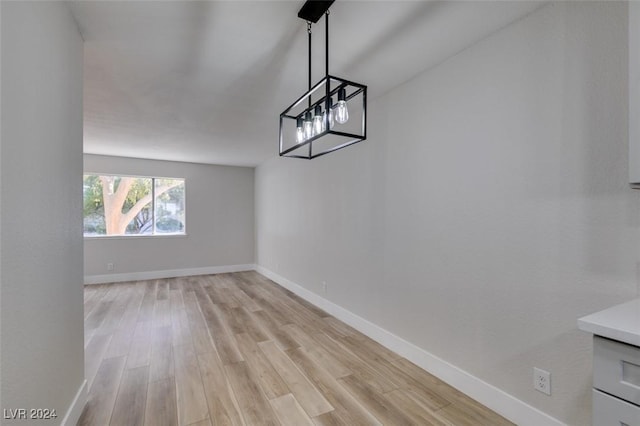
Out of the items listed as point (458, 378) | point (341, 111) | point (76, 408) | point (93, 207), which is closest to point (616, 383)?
point (458, 378)

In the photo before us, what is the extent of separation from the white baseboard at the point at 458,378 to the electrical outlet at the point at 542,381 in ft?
0.41

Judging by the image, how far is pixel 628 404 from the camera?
0.91 metres

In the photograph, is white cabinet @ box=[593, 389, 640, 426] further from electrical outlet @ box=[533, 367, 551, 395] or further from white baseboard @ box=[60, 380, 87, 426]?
white baseboard @ box=[60, 380, 87, 426]

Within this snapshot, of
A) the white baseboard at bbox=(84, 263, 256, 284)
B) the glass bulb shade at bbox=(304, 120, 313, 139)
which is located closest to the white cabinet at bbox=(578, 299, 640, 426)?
the glass bulb shade at bbox=(304, 120, 313, 139)

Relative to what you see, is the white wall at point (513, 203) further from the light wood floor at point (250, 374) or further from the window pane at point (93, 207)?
the window pane at point (93, 207)

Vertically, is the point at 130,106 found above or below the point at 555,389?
above

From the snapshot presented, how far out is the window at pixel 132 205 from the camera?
17.2 ft

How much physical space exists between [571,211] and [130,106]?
3.73 metres

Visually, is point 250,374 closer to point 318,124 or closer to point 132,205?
point 318,124

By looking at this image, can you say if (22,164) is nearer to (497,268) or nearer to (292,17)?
(292,17)

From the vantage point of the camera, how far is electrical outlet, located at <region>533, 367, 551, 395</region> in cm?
154

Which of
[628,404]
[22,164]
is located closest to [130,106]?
[22,164]

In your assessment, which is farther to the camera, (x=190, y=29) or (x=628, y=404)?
(x=190, y=29)

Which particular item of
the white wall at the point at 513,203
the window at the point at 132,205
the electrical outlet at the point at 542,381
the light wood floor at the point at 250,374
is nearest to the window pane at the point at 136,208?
the window at the point at 132,205
